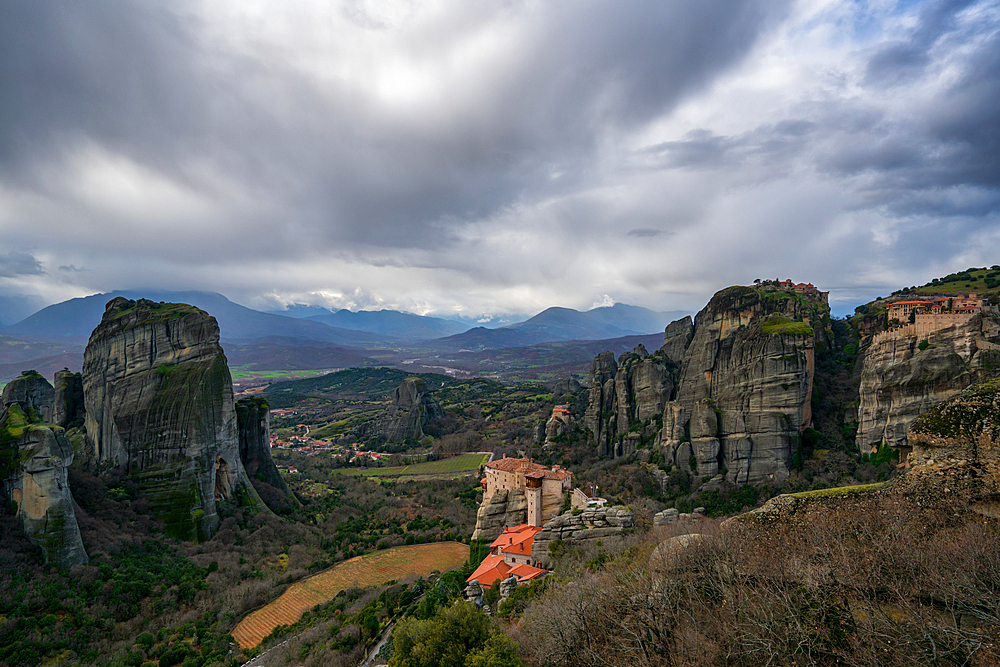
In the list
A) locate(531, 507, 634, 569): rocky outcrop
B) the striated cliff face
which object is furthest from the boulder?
the striated cliff face

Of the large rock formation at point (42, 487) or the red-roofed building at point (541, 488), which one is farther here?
the red-roofed building at point (541, 488)

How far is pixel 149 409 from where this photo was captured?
128ft

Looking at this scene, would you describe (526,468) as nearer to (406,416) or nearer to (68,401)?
(68,401)

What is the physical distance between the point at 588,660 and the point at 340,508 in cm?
4752

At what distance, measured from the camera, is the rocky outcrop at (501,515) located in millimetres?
34812

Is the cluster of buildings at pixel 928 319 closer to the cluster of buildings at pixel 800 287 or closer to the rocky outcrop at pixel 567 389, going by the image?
the cluster of buildings at pixel 800 287

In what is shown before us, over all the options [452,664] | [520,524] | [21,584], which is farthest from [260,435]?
[452,664]

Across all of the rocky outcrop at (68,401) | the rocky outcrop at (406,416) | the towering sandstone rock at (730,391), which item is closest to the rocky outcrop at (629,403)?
the towering sandstone rock at (730,391)

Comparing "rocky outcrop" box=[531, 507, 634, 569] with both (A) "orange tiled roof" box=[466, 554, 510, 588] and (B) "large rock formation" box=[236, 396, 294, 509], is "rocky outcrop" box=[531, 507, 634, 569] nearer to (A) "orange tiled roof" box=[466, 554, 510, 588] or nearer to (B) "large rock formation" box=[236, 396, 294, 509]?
(A) "orange tiled roof" box=[466, 554, 510, 588]

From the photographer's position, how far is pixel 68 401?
4475 centimetres

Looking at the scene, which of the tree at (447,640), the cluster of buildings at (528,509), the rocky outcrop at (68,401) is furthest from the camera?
the rocky outcrop at (68,401)

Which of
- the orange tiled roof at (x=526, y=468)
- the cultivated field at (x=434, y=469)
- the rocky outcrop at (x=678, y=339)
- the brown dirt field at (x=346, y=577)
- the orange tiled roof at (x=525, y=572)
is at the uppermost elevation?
the rocky outcrop at (x=678, y=339)

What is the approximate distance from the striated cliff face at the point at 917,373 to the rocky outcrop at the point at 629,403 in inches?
Result: 874

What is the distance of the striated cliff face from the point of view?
33281mm
